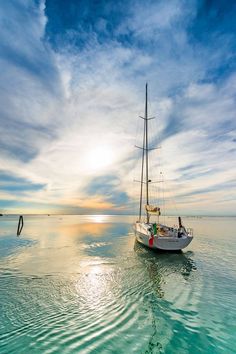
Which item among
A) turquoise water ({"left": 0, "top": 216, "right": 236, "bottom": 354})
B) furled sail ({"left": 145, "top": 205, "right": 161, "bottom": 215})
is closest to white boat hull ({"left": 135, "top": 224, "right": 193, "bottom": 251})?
turquoise water ({"left": 0, "top": 216, "right": 236, "bottom": 354})

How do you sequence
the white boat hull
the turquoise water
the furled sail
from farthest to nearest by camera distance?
the furled sail
the white boat hull
the turquoise water

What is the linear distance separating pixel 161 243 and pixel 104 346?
49.1ft

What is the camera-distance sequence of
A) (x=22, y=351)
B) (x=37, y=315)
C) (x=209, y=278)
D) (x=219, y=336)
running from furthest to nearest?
(x=209, y=278) → (x=37, y=315) → (x=219, y=336) → (x=22, y=351)

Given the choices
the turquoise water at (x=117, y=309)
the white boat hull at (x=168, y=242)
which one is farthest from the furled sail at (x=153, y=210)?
the turquoise water at (x=117, y=309)

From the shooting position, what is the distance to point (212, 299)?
402 inches

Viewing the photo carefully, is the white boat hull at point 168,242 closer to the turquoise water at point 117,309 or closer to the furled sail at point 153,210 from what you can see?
the turquoise water at point 117,309

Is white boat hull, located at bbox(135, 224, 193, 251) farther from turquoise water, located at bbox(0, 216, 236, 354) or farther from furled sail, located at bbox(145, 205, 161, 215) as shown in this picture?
furled sail, located at bbox(145, 205, 161, 215)

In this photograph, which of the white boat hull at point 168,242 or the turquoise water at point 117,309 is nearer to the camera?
the turquoise water at point 117,309

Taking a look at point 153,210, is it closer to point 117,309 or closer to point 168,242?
point 168,242

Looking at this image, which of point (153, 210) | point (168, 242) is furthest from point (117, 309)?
point (153, 210)

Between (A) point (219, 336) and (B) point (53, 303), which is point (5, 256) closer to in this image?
(B) point (53, 303)

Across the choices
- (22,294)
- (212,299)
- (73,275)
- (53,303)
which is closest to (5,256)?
(73,275)

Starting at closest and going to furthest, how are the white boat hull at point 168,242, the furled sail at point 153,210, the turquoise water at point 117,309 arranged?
the turquoise water at point 117,309, the white boat hull at point 168,242, the furled sail at point 153,210

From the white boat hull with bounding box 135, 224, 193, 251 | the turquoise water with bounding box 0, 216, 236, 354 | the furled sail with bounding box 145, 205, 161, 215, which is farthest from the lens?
the furled sail with bounding box 145, 205, 161, 215
